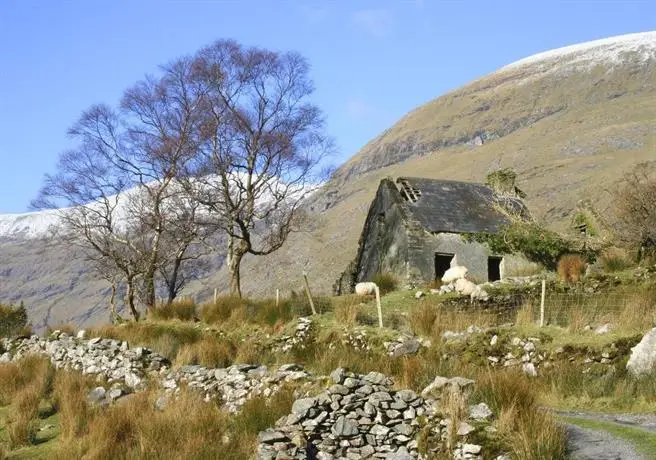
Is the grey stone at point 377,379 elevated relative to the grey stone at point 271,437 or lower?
elevated

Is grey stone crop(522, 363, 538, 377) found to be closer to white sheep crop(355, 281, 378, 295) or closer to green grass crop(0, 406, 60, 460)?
green grass crop(0, 406, 60, 460)

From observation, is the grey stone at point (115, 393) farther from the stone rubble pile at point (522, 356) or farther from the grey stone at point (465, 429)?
the grey stone at point (465, 429)

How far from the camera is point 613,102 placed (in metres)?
131

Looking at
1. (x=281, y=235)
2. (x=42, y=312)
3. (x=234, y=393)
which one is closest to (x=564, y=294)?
(x=234, y=393)

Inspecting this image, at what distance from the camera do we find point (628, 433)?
29.4 feet

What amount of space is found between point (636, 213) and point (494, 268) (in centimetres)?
742

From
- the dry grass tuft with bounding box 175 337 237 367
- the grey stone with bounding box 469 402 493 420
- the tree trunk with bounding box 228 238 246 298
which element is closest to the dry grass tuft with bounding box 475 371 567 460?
the grey stone with bounding box 469 402 493 420

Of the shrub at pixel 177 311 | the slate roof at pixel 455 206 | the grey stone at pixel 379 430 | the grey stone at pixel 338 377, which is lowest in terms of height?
the grey stone at pixel 379 430

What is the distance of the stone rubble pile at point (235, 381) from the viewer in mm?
12086

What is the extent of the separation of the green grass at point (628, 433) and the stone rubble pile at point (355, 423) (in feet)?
5.43

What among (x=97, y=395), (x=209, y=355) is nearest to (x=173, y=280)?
(x=209, y=355)

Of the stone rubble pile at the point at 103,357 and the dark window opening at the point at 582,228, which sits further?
the dark window opening at the point at 582,228

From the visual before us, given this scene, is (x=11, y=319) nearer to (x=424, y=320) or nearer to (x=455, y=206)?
(x=455, y=206)

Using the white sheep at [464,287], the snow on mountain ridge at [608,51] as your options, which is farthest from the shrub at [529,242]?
the snow on mountain ridge at [608,51]
